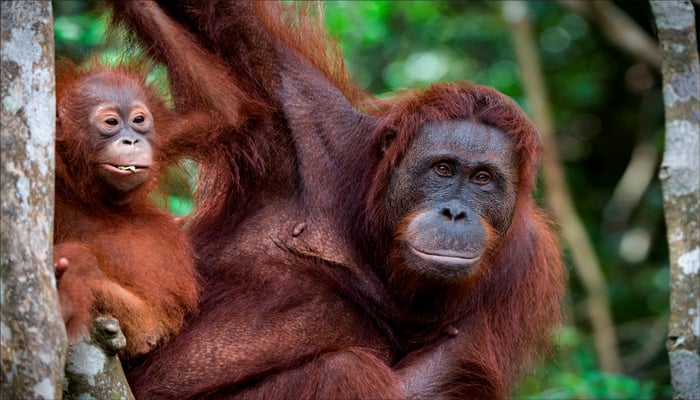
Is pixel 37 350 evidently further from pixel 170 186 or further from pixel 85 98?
pixel 170 186

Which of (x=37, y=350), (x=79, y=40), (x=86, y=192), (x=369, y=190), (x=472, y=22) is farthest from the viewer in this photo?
(x=472, y=22)

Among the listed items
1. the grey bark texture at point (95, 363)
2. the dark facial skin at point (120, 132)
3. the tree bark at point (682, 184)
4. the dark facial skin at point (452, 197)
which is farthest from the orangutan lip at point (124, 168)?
the tree bark at point (682, 184)

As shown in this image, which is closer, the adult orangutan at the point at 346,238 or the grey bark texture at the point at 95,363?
the grey bark texture at the point at 95,363

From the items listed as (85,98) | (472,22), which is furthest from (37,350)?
(472,22)

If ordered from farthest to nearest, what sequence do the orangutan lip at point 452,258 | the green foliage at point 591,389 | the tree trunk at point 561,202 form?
the tree trunk at point 561,202 < the green foliage at point 591,389 < the orangutan lip at point 452,258

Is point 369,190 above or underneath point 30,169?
underneath

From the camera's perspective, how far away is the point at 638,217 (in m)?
9.49

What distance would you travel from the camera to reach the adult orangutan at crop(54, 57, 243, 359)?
3500 millimetres

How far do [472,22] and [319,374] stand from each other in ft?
20.4

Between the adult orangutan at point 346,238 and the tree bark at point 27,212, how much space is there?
122 centimetres

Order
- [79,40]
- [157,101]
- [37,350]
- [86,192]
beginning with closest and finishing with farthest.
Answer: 1. [37,350]
2. [86,192]
3. [157,101]
4. [79,40]

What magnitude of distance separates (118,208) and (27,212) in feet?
3.49

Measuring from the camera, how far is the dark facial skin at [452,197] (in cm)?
385

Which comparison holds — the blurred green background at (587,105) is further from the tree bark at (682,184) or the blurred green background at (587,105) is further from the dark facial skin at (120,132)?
the dark facial skin at (120,132)
